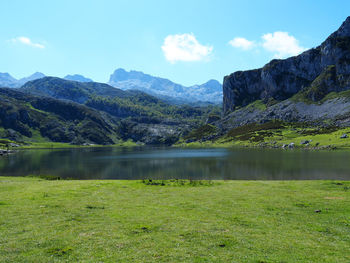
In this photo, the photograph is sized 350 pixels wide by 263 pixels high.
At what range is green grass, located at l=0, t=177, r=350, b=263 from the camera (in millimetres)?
14500

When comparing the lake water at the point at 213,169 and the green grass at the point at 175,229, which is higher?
the green grass at the point at 175,229

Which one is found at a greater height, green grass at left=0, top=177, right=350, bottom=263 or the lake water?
green grass at left=0, top=177, right=350, bottom=263

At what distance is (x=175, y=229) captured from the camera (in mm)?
19203

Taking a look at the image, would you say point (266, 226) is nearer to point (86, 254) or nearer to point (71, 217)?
point (86, 254)

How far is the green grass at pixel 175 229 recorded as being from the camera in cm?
1450

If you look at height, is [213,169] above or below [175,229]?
below

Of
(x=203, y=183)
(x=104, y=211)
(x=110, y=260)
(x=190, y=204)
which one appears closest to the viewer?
(x=110, y=260)

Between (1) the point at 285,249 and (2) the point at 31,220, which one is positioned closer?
(1) the point at 285,249

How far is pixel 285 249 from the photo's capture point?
15.3m

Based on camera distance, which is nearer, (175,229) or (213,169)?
(175,229)

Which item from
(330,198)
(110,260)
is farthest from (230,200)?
(110,260)

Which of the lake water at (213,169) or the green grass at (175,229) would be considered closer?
the green grass at (175,229)

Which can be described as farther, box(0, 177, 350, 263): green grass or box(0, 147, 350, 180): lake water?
box(0, 147, 350, 180): lake water

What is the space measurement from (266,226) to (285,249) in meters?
4.92
